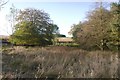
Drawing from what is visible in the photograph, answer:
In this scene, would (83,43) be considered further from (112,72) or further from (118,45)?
(112,72)

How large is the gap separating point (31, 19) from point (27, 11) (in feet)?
5.84

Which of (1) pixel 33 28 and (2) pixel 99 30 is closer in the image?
(2) pixel 99 30

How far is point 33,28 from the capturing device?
131ft

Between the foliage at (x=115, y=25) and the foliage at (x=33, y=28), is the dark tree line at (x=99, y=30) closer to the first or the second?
the foliage at (x=115, y=25)

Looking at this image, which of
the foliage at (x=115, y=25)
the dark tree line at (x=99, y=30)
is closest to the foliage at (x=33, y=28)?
the dark tree line at (x=99, y=30)

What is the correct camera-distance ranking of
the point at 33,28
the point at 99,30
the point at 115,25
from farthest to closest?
the point at 33,28 < the point at 99,30 < the point at 115,25

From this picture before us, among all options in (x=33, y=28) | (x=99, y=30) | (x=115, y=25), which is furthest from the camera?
(x=33, y=28)

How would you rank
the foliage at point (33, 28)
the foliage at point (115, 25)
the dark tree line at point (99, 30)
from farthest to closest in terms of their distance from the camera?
the foliage at point (33, 28)
the dark tree line at point (99, 30)
the foliage at point (115, 25)

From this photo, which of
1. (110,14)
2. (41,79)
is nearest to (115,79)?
(41,79)

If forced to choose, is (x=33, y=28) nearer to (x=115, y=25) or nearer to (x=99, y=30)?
(x=99, y=30)

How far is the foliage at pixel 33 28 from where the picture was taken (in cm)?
3847

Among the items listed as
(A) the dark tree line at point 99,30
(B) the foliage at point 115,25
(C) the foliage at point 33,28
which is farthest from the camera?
(C) the foliage at point 33,28

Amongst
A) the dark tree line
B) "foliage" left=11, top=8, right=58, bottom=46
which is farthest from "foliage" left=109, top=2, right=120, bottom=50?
"foliage" left=11, top=8, right=58, bottom=46

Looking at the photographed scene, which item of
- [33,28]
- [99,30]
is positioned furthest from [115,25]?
[33,28]
